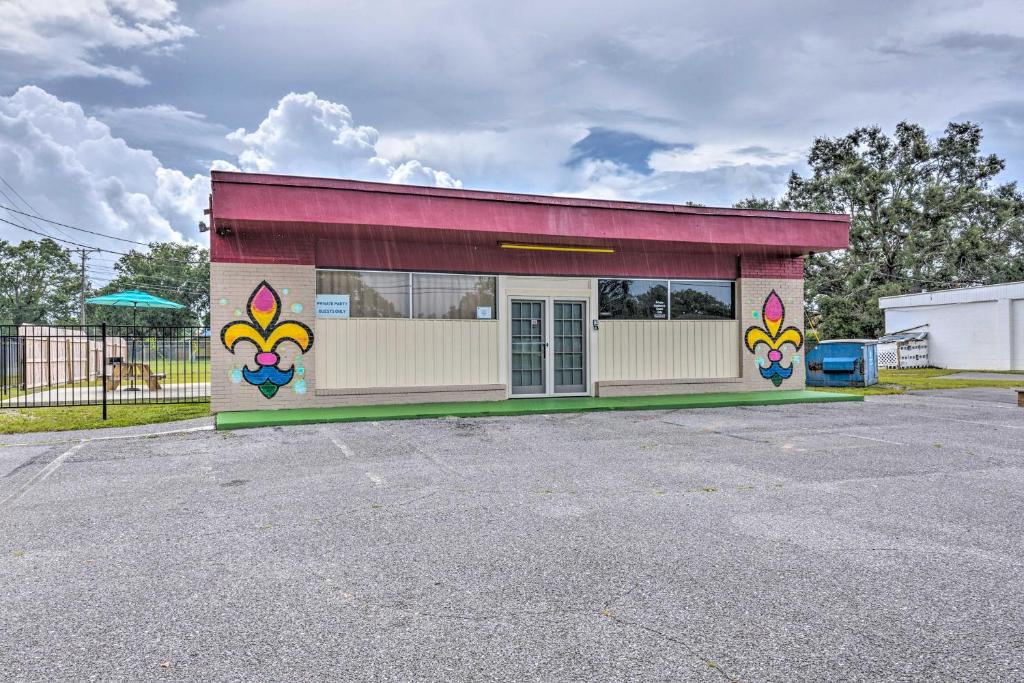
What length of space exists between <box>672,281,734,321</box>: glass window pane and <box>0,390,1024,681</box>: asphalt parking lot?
23.0 ft

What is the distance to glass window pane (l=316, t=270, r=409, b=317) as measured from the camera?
1188 centimetres

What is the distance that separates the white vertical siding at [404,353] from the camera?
11.8m

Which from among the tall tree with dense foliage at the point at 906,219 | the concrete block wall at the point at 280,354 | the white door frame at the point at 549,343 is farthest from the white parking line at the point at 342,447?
the tall tree with dense foliage at the point at 906,219

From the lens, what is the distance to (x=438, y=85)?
63.2ft

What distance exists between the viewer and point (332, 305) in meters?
11.9

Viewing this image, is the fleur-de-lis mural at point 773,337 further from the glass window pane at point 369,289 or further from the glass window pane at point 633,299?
the glass window pane at point 369,289

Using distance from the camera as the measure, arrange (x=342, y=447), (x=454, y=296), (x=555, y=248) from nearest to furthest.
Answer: (x=342, y=447) → (x=454, y=296) → (x=555, y=248)

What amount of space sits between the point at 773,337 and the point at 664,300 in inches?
111

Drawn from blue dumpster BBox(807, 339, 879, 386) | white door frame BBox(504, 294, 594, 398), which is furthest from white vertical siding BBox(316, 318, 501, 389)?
blue dumpster BBox(807, 339, 879, 386)

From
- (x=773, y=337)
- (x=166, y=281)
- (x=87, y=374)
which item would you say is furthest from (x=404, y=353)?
(x=166, y=281)

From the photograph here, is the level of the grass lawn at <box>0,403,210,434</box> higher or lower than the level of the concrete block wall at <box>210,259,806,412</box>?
lower

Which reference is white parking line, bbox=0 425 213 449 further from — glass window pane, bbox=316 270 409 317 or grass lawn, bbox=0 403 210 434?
glass window pane, bbox=316 270 409 317

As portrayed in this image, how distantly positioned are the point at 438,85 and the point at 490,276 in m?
9.08

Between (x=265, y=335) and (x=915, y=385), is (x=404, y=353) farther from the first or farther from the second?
(x=915, y=385)
